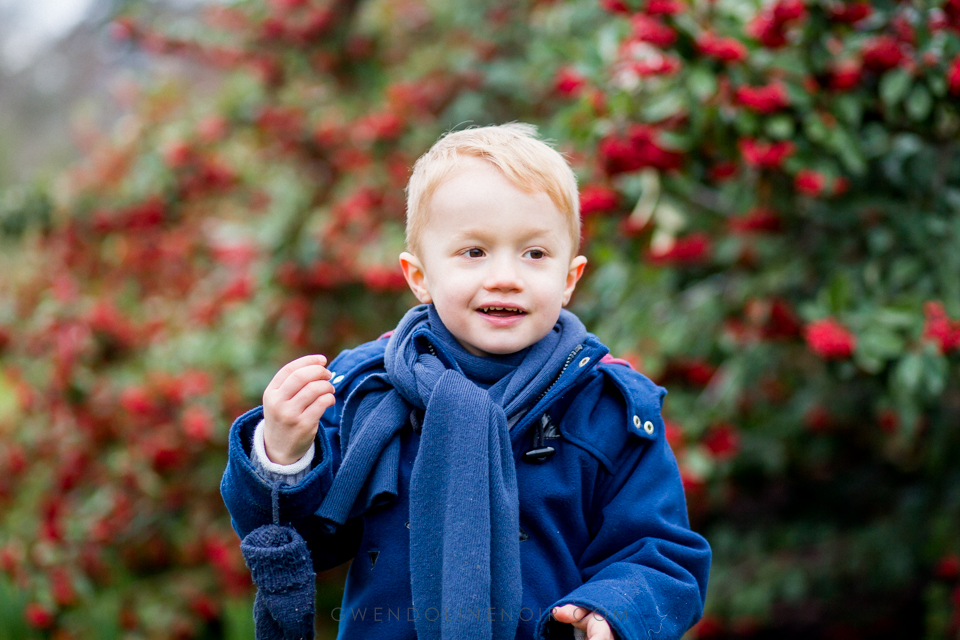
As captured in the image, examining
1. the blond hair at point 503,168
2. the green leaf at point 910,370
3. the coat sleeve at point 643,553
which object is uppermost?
the blond hair at point 503,168

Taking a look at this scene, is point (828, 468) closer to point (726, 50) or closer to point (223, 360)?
point (726, 50)

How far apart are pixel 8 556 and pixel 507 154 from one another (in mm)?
3266

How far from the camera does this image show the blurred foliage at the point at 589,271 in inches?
88.5

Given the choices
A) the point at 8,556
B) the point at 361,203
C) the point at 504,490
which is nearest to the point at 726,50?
the point at 504,490

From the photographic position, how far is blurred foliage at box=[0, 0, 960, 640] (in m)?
2.25

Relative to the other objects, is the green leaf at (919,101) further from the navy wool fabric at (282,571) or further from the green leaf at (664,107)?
the navy wool fabric at (282,571)

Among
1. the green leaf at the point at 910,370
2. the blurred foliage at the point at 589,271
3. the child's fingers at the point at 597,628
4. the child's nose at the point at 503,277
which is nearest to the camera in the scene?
the child's fingers at the point at 597,628

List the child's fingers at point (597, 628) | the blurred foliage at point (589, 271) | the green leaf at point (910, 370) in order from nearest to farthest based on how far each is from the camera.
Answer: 1. the child's fingers at point (597, 628)
2. the green leaf at point (910, 370)
3. the blurred foliage at point (589, 271)

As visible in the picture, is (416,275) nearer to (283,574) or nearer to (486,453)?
(486,453)

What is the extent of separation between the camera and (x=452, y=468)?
117 centimetres

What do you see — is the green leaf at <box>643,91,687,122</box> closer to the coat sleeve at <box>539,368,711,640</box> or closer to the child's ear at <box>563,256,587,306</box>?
the child's ear at <box>563,256,587,306</box>

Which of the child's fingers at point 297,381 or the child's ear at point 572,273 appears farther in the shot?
the child's ear at point 572,273

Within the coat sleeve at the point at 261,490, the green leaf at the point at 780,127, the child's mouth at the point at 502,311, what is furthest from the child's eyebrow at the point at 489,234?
the green leaf at the point at 780,127

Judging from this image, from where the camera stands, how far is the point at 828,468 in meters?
3.78
